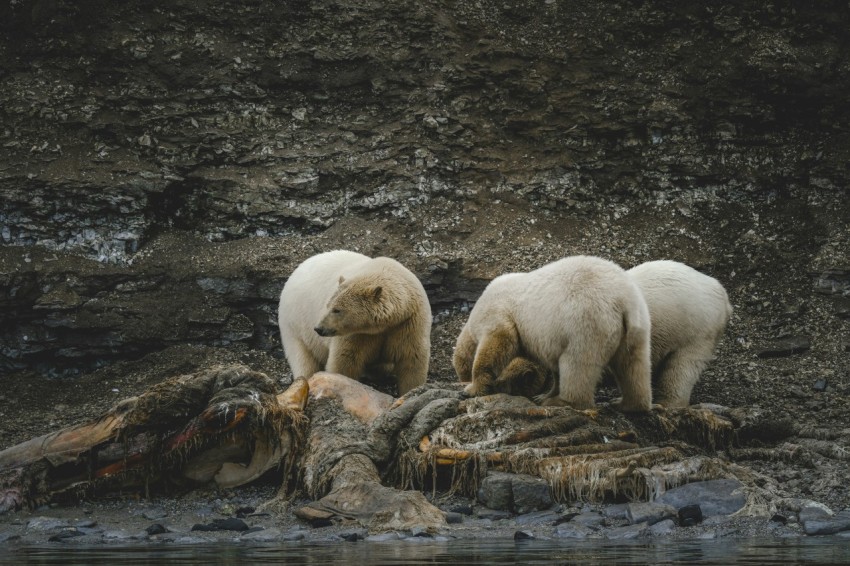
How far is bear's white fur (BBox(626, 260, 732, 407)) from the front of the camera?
1264 cm

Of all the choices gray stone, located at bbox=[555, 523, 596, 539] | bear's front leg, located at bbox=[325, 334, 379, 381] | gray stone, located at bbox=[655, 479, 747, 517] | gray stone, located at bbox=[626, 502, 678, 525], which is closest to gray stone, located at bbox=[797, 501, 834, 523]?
gray stone, located at bbox=[655, 479, 747, 517]

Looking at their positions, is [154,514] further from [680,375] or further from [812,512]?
[680,375]

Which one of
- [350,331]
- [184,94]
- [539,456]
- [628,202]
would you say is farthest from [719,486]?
[184,94]

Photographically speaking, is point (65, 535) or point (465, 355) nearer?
point (65, 535)

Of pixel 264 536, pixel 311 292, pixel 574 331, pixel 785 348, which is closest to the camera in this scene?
pixel 264 536

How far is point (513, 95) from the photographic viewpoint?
20.8m

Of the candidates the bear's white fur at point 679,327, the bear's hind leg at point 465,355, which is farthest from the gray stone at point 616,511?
the bear's white fur at point 679,327

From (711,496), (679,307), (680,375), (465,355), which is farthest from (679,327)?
(711,496)

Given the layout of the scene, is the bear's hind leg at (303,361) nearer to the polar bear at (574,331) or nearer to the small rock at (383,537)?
the polar bear at (574,331)

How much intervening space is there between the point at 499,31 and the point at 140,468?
45.4 feet

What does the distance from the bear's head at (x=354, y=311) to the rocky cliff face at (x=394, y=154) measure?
510cm

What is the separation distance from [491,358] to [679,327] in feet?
9.08

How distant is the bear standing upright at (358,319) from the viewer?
11.8 m

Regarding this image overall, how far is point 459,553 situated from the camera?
23.5ft
